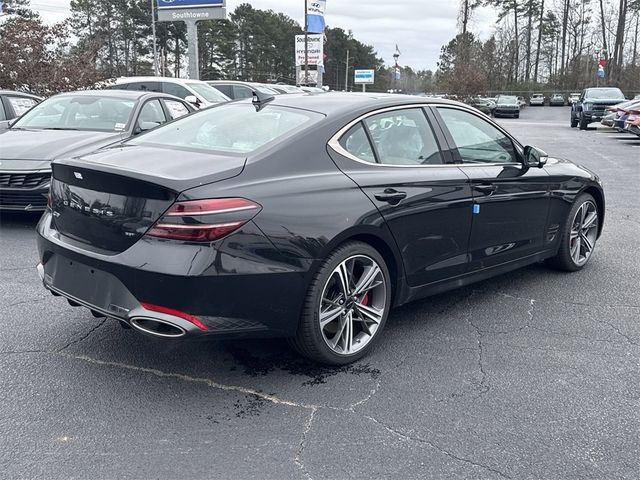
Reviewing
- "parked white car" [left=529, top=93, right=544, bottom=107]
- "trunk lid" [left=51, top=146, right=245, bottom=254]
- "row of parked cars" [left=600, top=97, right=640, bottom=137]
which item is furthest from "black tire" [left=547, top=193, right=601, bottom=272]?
"parked white car" [left=529, top=93, right=544, bottom=107]

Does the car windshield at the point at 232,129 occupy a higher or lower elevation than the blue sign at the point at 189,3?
lower

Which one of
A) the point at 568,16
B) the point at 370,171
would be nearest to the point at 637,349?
the point at 370,171

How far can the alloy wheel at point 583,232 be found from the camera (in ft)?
18.0

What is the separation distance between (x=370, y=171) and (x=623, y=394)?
72.7 inches

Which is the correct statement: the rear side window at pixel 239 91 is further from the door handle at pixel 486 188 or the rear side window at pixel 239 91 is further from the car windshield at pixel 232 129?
the door handle at pixel 486 188

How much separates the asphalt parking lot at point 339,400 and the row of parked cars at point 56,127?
220cm

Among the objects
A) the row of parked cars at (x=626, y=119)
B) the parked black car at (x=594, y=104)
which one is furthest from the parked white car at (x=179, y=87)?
the parked black car at (x=594, y=104)

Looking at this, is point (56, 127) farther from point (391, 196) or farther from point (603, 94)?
point (603, 94)

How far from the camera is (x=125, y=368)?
3479 millimetres

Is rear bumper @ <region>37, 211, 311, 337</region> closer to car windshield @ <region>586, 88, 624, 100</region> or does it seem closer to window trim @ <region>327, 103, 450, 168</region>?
window trim @ <region>327, 103, 450, 168</region>

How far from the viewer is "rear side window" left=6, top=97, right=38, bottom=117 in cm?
948

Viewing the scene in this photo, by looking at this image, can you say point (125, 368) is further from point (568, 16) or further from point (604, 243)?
point (568, 16)

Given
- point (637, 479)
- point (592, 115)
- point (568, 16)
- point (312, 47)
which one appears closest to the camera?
point (637, 479)

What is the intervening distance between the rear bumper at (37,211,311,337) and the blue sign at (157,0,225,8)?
23.7 metres
